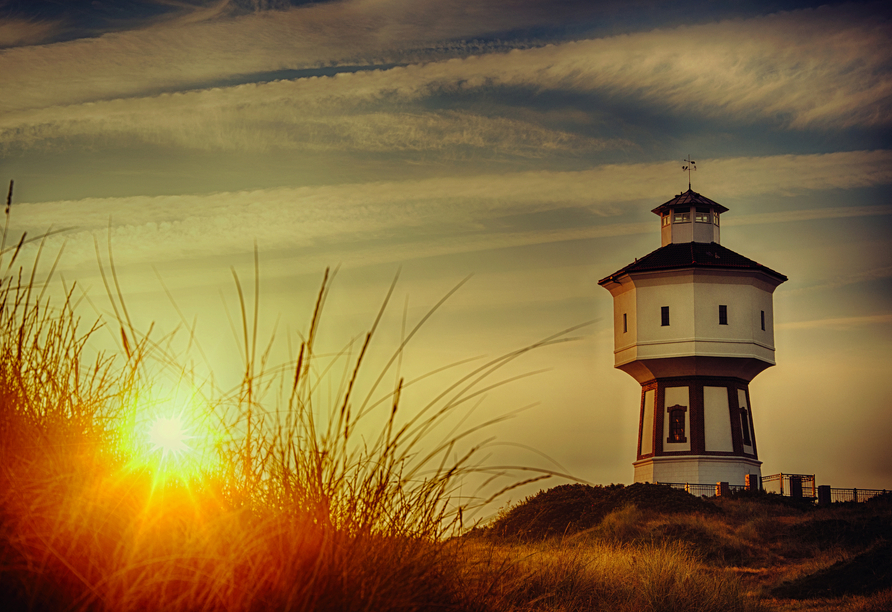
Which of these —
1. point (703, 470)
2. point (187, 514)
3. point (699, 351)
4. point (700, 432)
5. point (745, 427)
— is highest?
point (699, 351)

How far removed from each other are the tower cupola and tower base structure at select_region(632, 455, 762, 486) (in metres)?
8.54

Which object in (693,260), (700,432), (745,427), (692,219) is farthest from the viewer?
(692,219)

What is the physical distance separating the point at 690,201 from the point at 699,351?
673 cm

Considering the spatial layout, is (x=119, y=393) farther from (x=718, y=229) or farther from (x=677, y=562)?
(x=718, y=229)

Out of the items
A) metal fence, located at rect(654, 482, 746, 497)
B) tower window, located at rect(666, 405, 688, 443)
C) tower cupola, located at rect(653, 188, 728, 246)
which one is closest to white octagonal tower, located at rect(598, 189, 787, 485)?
tower window, located at rect(666, 405, 688, 443)

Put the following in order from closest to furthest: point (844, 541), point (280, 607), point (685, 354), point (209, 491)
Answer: point (280, 607), point (209, 491), point (844, 541), point (685, 354)

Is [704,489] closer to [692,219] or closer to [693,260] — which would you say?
[693,260]

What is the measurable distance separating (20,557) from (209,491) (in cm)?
99

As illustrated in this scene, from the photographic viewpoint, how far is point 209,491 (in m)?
4.21

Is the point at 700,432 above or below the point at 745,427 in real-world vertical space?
below

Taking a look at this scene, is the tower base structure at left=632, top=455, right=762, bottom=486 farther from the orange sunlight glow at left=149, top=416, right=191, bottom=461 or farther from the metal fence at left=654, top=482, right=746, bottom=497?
the orange sunlight glow at left=149, top=416, right=191, bottom=461

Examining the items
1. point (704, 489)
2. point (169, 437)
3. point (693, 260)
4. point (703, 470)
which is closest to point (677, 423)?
point (703, 470)

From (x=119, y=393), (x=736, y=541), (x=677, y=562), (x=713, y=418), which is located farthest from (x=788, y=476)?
(x=119, y=393)

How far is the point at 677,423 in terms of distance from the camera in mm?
32000
